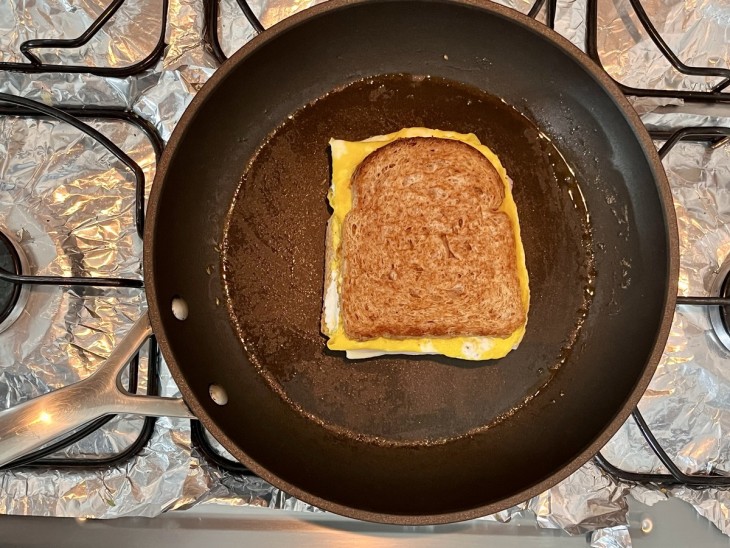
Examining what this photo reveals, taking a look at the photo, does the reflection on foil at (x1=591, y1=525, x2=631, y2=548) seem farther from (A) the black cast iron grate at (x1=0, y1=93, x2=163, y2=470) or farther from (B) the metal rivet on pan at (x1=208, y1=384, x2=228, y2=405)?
(A) the black cast iron grate at (x1=0, y1=93, x2=163, y2=470)

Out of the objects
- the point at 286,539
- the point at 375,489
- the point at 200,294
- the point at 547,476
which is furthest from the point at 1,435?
the point at 547,476

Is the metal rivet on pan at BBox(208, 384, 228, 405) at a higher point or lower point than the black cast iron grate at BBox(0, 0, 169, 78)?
lower

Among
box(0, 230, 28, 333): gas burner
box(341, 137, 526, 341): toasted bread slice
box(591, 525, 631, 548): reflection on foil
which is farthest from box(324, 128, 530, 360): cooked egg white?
box(0, 230, 28, 333): gas burner

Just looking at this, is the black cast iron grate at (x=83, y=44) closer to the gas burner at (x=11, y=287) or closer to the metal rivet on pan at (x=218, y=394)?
the gas burner at (x=11, y=287)

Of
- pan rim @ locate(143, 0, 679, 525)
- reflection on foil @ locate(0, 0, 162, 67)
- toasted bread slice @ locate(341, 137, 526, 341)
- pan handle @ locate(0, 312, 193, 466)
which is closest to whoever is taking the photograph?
pan handle @ locate(0, 312, 193, 466)

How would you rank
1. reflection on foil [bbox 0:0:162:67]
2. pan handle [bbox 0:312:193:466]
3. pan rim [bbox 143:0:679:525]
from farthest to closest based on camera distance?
reflection on foil [bbox 0:0:162:67]
pan rim [bbox 143:0:679:525]
pan handle [bbox 0:312:193:466]

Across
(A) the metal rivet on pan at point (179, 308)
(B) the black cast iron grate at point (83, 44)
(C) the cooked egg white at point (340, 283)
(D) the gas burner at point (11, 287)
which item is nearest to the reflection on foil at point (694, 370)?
(C) the cooked egg white at point (340, 283)
